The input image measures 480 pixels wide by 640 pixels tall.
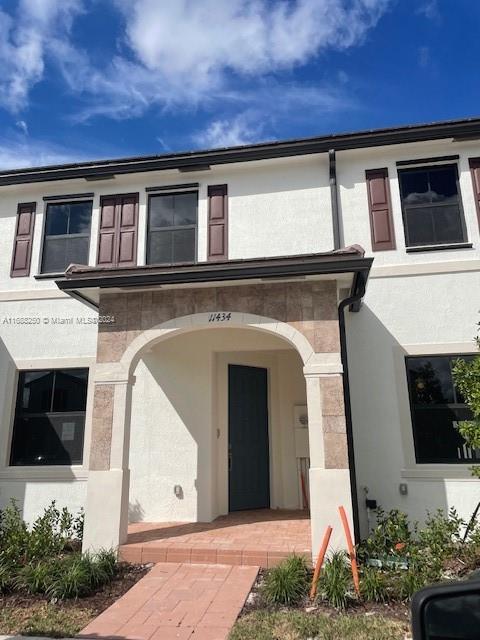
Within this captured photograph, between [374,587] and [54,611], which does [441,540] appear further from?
[54,611]

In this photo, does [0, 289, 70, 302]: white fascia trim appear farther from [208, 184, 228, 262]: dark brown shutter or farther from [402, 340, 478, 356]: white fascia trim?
[402, 340, 478, 356]: white fascia trim

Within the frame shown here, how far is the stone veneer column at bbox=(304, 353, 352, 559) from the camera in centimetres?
616

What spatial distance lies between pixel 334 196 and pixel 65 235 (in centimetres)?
572

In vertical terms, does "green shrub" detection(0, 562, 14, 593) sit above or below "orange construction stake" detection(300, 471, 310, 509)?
below

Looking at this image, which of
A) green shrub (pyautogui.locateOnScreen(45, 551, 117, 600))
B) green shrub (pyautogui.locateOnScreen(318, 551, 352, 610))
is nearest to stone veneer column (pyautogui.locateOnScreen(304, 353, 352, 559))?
green shrub (pyautogui.locateOnScreen(318, 551, 352, 610))

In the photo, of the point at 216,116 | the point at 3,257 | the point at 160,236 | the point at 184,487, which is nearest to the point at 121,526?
the point at 184,487

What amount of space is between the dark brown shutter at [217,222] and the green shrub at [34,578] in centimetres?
585

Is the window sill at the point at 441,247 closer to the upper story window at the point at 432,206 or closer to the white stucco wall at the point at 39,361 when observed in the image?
the upper story window at the point at 432,206

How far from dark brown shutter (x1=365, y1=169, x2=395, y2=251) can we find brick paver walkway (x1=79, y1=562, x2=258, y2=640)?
6.02 meters

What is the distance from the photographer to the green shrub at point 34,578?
5.59m

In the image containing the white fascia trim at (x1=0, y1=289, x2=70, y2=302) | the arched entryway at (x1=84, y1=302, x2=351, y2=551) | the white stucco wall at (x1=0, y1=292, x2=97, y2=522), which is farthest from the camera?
the white fascia trim at (x1=0, y1=289, x2=70, y2=302)

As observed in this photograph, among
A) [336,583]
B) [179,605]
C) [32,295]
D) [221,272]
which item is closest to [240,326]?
[221,272]

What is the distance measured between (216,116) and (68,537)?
846 cm

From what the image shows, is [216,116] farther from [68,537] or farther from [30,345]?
[68,537]
